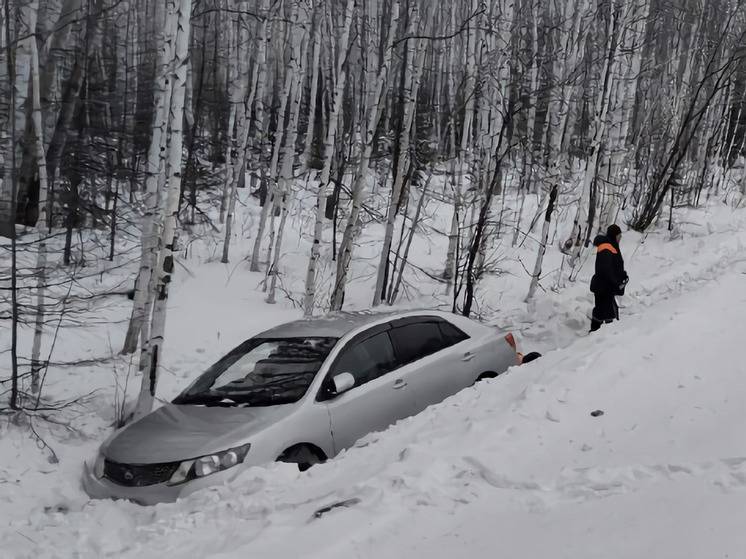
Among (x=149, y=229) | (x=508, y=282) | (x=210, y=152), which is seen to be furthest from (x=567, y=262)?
(x=210, y=152)

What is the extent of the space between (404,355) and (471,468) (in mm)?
2202

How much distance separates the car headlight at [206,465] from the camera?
4676mm

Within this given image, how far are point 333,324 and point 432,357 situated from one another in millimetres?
1085

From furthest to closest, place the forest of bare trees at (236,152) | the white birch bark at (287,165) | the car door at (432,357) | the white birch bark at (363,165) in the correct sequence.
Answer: the white birch bark at (287,165)
the white birch bark at (363,165)
the forest of bare trees at (236,152)
the car door at (432,357)

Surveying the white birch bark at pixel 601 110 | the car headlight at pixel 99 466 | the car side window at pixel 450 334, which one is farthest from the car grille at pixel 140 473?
the white birch bark at pixel 601 110

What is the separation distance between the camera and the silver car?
4816 millimetres

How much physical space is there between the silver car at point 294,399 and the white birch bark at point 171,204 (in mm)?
1414

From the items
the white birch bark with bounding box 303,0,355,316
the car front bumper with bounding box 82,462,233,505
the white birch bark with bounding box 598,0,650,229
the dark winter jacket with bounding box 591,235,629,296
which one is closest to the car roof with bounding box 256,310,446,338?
the car front bumper with bounding box 82,462,233,505

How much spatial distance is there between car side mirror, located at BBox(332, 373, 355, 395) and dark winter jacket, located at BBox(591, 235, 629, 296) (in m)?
4.89

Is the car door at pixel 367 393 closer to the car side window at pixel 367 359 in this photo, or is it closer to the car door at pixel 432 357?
the car side window at pixel 367 359

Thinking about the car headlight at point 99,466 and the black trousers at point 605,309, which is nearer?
the car headlight at point 99,466

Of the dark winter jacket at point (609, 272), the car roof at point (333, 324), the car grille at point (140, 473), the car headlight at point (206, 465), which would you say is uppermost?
the dark winter jacket at point (609, 272)

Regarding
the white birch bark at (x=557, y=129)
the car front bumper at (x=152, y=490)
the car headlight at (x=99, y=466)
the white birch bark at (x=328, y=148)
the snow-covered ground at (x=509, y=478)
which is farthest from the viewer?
the white birch bark at (x=557, y=129)

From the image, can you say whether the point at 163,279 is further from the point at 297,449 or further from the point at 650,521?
the point at 650,521
